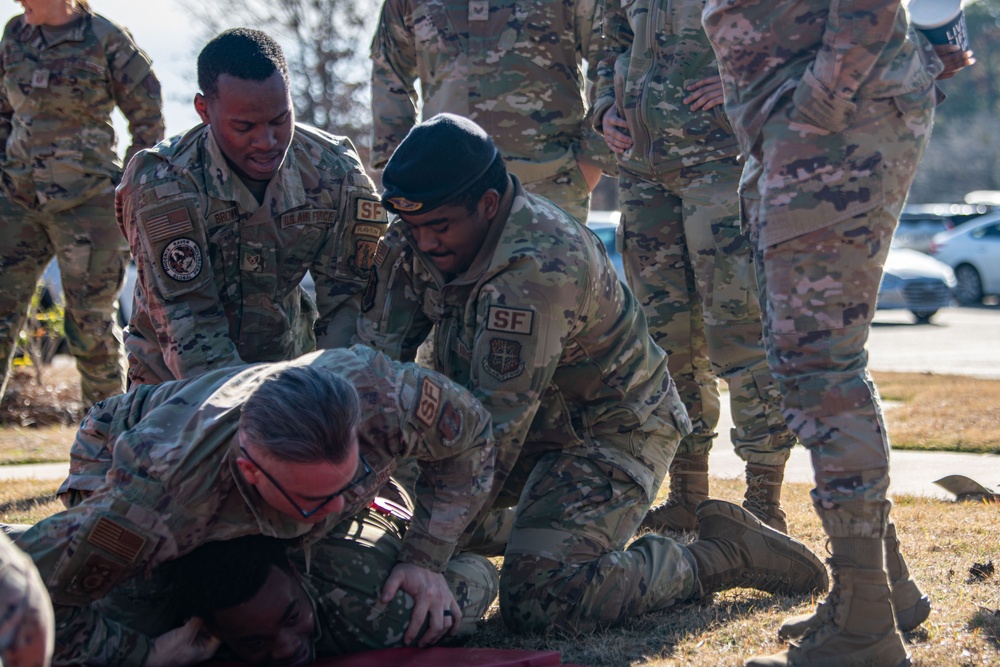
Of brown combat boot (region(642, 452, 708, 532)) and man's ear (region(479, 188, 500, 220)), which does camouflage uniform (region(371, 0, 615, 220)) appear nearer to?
brown combat boot (region(642, 452, 708, 532))

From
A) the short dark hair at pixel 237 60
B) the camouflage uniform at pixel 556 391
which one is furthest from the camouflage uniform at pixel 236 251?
the camouflage uniform at pixel 556 391

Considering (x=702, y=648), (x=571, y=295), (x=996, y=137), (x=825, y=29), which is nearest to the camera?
(x=825, y=29)

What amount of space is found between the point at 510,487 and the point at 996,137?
175 ft

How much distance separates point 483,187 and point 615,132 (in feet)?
3.98

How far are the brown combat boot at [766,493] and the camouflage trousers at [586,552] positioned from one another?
19.7 inches

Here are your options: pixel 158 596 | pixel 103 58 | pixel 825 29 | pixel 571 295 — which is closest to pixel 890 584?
pixel 571 295

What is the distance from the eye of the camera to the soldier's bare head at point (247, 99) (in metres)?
3.71

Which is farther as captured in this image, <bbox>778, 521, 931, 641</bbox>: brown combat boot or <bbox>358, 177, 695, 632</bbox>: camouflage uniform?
<bbox>358, 177, 695, 632</bbox>: camouflage uniform

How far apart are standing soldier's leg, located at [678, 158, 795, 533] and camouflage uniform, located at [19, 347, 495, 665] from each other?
4.29 feet

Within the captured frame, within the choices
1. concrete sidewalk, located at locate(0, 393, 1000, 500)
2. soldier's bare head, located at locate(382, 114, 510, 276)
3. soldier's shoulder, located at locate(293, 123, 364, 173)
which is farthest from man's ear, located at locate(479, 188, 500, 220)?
concrete sidewalk, located at locate(0, 393, 1000, 500)

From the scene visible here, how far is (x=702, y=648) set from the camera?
3.15 m

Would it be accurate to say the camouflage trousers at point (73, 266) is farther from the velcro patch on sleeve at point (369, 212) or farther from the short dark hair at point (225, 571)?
the short dark hair at point (225, 571)

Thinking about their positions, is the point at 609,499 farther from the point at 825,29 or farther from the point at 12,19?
the point at 12,19

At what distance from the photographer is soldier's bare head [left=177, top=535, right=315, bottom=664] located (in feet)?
9.40
